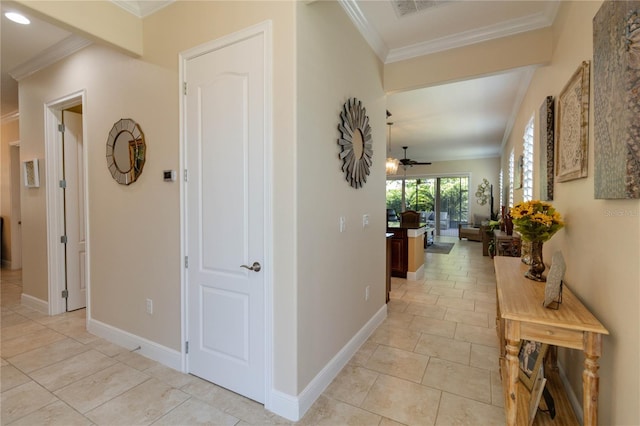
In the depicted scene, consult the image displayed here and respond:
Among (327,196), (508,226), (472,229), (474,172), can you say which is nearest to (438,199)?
(474,172)

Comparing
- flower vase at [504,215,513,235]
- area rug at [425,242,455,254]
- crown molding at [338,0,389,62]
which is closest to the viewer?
crown molding at [338,0,389,62]

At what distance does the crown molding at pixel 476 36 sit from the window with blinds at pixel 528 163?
4.14 ft

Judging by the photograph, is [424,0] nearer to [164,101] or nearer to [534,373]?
[164,101]

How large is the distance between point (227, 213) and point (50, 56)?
301 centimetres

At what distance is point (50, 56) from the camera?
10.3 ft

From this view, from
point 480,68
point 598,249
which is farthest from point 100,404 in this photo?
point 480,68

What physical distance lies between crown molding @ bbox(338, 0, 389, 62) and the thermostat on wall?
1841 mm

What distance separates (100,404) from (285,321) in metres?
1.39

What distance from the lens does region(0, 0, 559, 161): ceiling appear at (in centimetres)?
237

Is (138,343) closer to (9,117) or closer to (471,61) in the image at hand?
(471,61)

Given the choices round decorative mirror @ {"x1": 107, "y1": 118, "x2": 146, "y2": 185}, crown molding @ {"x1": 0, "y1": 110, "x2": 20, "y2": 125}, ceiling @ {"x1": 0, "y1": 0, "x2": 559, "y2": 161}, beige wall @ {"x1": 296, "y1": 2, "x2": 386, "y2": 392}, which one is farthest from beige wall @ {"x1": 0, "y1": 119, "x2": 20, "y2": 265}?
beige wall @ {"x1": 296, "y1": 2, "x2": 386, "y2": 392}

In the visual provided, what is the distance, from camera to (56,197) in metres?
3.40

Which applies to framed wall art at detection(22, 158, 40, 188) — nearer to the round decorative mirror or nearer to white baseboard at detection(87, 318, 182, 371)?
the round decorative mirror

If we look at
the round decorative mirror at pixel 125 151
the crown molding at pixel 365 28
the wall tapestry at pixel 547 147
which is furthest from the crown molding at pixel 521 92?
the round decorative mirror at pixel 125 151
